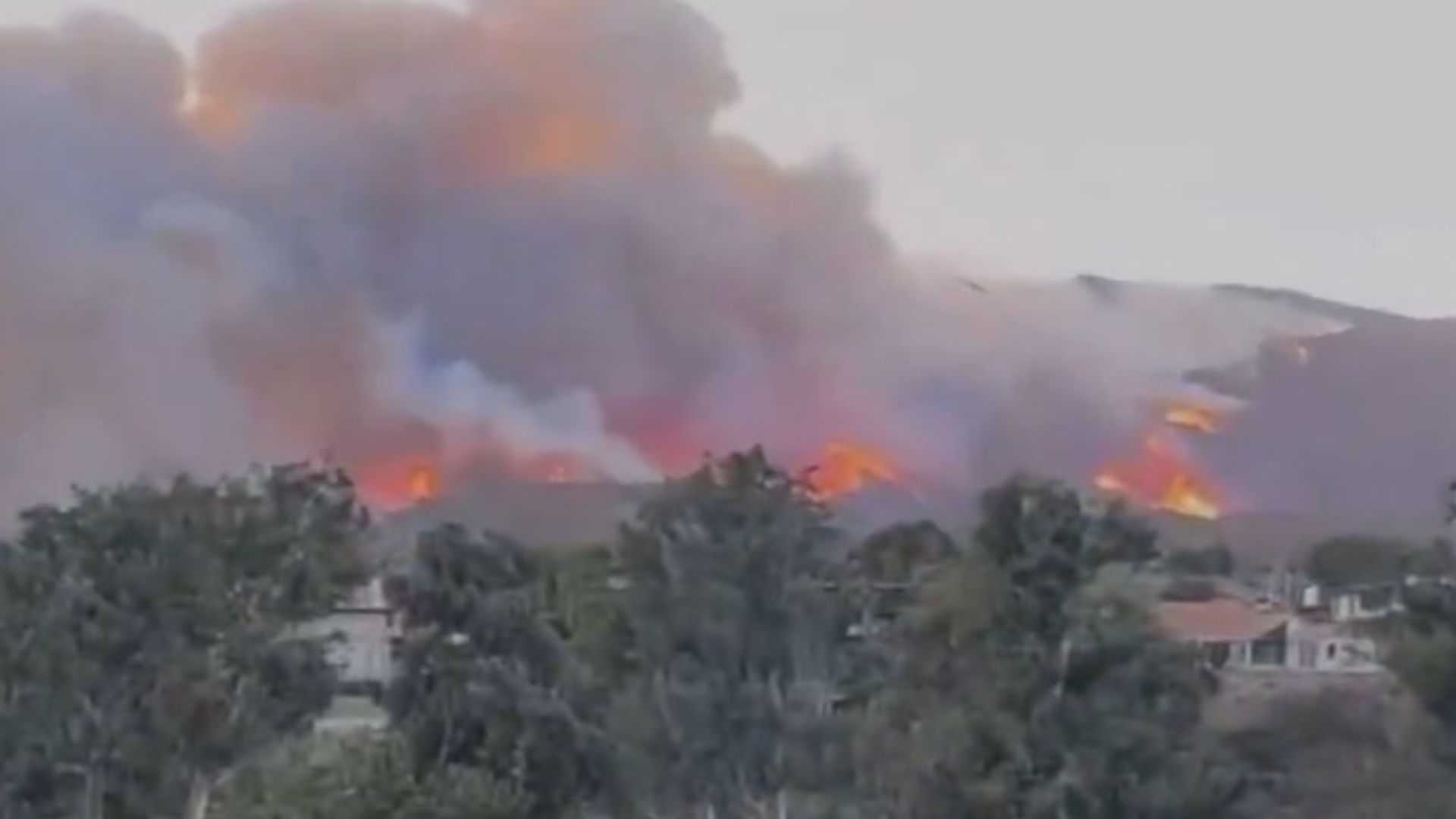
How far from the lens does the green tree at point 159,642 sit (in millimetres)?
20109

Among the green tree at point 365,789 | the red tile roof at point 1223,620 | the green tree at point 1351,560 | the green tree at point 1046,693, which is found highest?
the green tree at point 1351,560

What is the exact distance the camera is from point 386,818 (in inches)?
712

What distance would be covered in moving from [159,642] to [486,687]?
14.4 ft

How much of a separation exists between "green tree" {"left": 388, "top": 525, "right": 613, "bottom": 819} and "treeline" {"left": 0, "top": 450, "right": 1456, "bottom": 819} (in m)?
0.02

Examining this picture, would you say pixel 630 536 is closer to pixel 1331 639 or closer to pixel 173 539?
pixel 173 539

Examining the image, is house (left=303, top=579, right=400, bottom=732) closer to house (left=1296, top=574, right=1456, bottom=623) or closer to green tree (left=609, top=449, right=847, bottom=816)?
green tree (left=609, top=449, right=847, bottom=816)

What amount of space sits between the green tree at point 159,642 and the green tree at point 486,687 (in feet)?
8.43

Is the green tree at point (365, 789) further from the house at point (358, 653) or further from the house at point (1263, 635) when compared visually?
→ the house at point (1263, 635)

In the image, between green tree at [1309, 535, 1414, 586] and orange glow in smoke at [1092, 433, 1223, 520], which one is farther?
orange glow in smoke at [1092, 433, 1223, 520]

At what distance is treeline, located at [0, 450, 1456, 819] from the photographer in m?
15.1

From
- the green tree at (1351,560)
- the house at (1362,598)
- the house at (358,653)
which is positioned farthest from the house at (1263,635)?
the house at (358,653)

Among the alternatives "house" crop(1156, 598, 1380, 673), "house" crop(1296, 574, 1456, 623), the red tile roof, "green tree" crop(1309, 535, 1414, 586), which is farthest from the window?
"green tree" crop(1309, 535, 1414, 586)

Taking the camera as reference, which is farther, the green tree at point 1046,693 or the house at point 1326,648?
the house at point 1326,648

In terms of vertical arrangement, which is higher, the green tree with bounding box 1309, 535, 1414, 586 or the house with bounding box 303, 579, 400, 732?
the green tree with bounding box 1309, 535, 1414, 586
